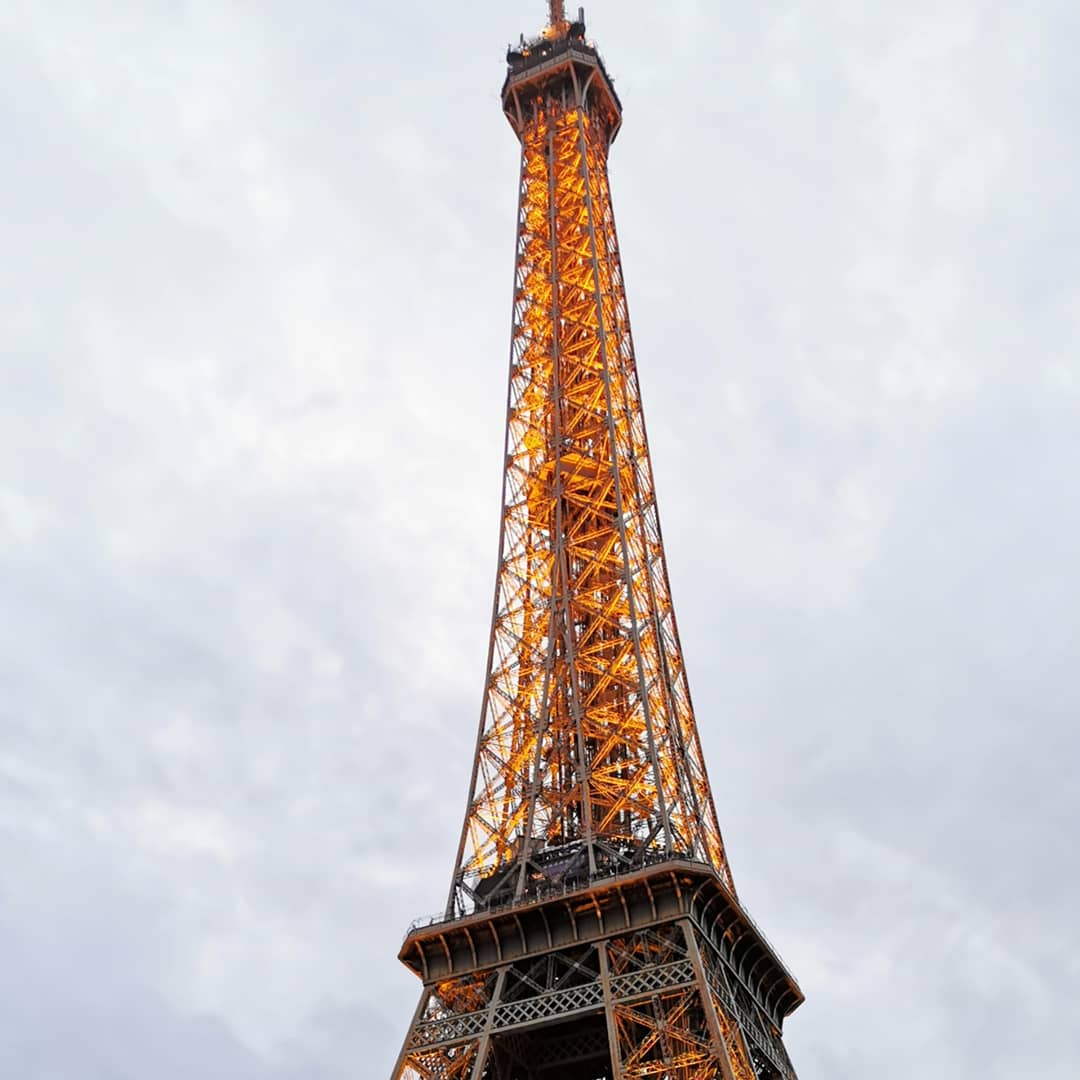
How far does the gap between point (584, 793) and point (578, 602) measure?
28.8ft

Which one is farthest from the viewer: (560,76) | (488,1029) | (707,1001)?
(560,76)

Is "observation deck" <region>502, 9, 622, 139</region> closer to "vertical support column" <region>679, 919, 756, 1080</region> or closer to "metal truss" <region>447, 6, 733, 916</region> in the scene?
"metal truss" <region>447, 6, 733, 916</region>

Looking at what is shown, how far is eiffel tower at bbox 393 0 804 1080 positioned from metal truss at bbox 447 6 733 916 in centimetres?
10

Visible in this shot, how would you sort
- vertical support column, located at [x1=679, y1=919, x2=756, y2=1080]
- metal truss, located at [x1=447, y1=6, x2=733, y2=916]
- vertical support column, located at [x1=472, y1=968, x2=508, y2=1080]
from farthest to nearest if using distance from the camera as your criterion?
metal truss, located at [x1=447, y1=6, x2=733, y2=916], vertical support column, located at [x1=472, y1=968, x2=508, y2=1080], vertical support column, located at [x1=679, y1=919, x2=756, y2=1080]

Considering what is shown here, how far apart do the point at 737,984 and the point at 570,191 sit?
37.7 meters

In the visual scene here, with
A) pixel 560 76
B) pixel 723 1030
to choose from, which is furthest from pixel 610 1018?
pixel 560 76

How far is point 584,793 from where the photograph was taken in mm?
53844

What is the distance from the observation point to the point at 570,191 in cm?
7369

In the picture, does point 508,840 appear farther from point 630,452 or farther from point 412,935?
point 630,452

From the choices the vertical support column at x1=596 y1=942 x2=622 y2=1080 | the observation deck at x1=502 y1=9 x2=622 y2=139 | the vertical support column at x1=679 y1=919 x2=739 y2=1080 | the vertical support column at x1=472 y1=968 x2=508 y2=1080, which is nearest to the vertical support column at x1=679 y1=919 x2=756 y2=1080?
the vertical support column at x1=679 y1=919 x2=739 y2=1080


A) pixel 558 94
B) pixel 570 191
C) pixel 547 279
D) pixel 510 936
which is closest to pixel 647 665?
pixel 510 936

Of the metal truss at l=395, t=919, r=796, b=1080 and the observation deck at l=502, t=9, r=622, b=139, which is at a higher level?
the observation deck at l=502, t=9, r=622, b=139

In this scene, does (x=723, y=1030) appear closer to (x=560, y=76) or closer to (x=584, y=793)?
(x=584, y=793)

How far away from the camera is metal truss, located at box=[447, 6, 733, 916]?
5366cm
